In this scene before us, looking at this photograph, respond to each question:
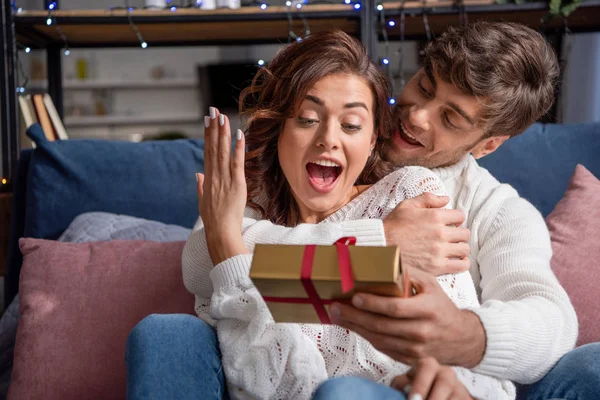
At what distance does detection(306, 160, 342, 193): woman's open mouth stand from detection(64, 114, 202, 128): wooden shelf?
529 cm

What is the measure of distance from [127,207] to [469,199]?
3.23 feet

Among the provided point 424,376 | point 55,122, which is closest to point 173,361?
point 424,376

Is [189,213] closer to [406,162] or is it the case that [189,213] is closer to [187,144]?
[187,144]

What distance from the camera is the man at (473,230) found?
102 centimetres

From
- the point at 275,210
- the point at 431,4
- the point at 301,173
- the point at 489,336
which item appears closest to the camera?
the point at 489,336

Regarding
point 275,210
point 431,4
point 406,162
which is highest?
point 431,4

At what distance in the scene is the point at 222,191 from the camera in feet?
4.29

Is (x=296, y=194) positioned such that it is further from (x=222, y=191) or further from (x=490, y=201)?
(x=490, y=201)

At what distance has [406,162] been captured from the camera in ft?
5.13

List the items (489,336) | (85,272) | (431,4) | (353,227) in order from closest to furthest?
1. (489,336)
2. (353,227)
3. (85,272)
4. (431,4)

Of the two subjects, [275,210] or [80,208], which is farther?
[80,208]

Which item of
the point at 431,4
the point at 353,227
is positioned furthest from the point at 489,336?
the point at 431,4

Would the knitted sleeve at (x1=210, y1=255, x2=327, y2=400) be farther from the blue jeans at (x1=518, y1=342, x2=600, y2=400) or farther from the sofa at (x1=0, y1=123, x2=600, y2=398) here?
the sofa at (x1=0, y1=123, x2=600, y2=398)

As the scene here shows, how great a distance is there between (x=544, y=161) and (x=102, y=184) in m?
1.26
